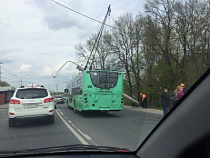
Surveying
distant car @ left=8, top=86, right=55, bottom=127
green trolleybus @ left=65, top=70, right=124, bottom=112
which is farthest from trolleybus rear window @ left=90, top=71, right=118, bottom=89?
distant car @ left=8, top=86, right=55, bottom=127

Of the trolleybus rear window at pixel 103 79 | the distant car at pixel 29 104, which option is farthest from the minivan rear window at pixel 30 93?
the trolleybus rear window at pixel 103 79

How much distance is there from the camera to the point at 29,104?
396 inches

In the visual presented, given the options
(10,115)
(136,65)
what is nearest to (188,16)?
(136,65)

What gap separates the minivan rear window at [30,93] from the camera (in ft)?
33.4

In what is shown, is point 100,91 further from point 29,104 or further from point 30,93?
point 29,104

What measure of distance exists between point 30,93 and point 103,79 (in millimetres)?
5406

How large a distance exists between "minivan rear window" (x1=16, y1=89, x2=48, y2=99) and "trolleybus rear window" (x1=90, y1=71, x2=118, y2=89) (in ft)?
14.7

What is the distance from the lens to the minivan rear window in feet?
33.4

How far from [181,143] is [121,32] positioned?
30.4 meters

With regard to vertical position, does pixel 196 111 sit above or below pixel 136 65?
below

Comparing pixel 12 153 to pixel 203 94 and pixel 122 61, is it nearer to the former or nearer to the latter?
pixel 203 94

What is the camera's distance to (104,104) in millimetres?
14430

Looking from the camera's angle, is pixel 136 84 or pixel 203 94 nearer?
pixel 203 94

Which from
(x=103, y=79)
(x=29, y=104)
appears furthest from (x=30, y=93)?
(x=103, y=79)
